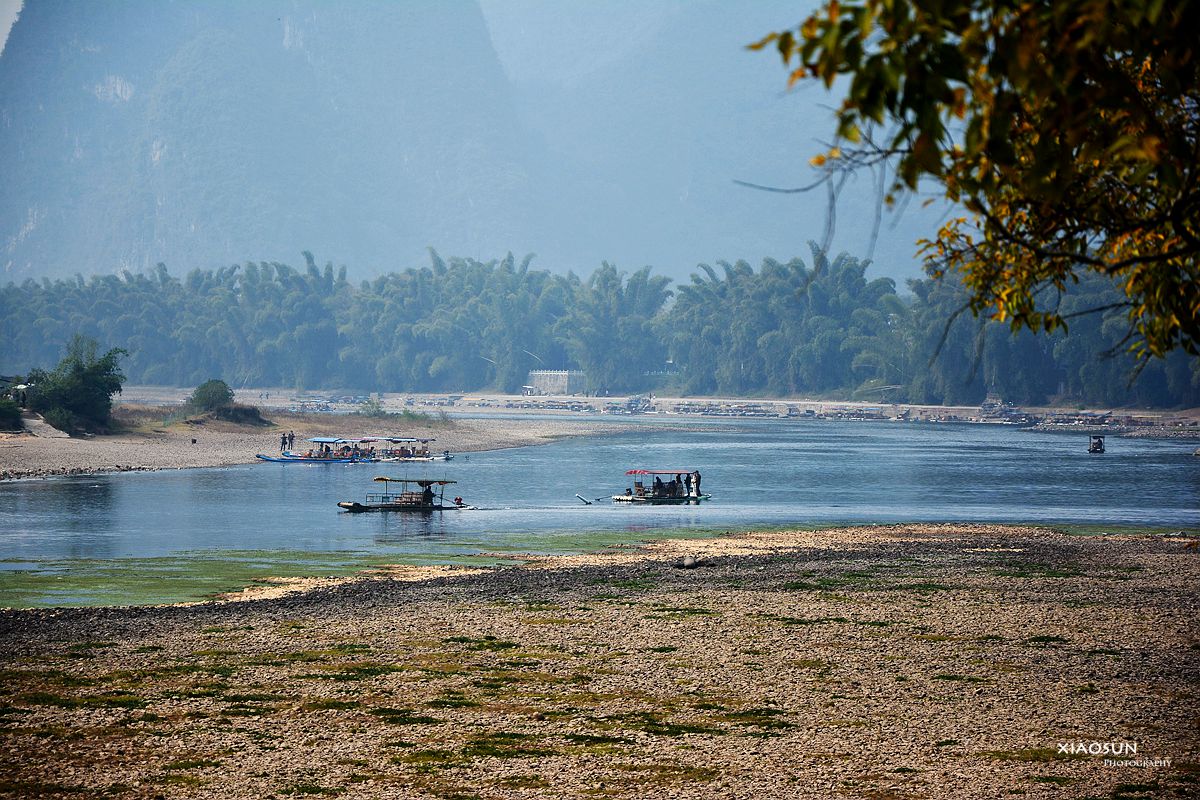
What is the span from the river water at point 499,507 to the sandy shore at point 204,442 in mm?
4489

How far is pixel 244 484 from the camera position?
6962 centimetres

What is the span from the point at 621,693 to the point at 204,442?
3437 inches

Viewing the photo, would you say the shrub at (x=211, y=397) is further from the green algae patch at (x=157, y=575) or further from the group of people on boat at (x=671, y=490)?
the green algae patch at (x=157, y=575)

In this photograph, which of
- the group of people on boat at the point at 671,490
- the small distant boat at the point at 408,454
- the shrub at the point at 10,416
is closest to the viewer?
the group of people on boat at the point at 671,490

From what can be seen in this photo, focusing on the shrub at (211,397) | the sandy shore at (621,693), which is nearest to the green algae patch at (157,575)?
the sandy shore at (621,693)

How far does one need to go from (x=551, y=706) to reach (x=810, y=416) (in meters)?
175

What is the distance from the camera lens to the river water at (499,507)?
36469 mm

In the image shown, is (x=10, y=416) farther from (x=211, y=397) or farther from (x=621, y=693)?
(x=621, y=693)

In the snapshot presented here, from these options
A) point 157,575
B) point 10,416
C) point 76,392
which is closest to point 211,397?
point 76,392

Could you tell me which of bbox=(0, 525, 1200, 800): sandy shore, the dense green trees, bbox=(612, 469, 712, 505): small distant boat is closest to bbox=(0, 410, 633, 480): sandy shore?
the dense green trees

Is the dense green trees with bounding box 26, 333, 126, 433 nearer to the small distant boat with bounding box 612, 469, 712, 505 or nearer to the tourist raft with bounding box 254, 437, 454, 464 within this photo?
the tourist raft with bounding box 254, 437, 454, 464

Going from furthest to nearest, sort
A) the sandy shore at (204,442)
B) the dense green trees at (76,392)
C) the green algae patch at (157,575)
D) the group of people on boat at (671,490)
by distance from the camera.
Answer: the dense green trees at (76,392), the sandy shore at (204,442), the group of people on boat at (671,490), the green algae patch at (157,575)

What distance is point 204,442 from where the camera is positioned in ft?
321

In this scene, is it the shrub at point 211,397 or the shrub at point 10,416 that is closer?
the shrub at point 10,416
